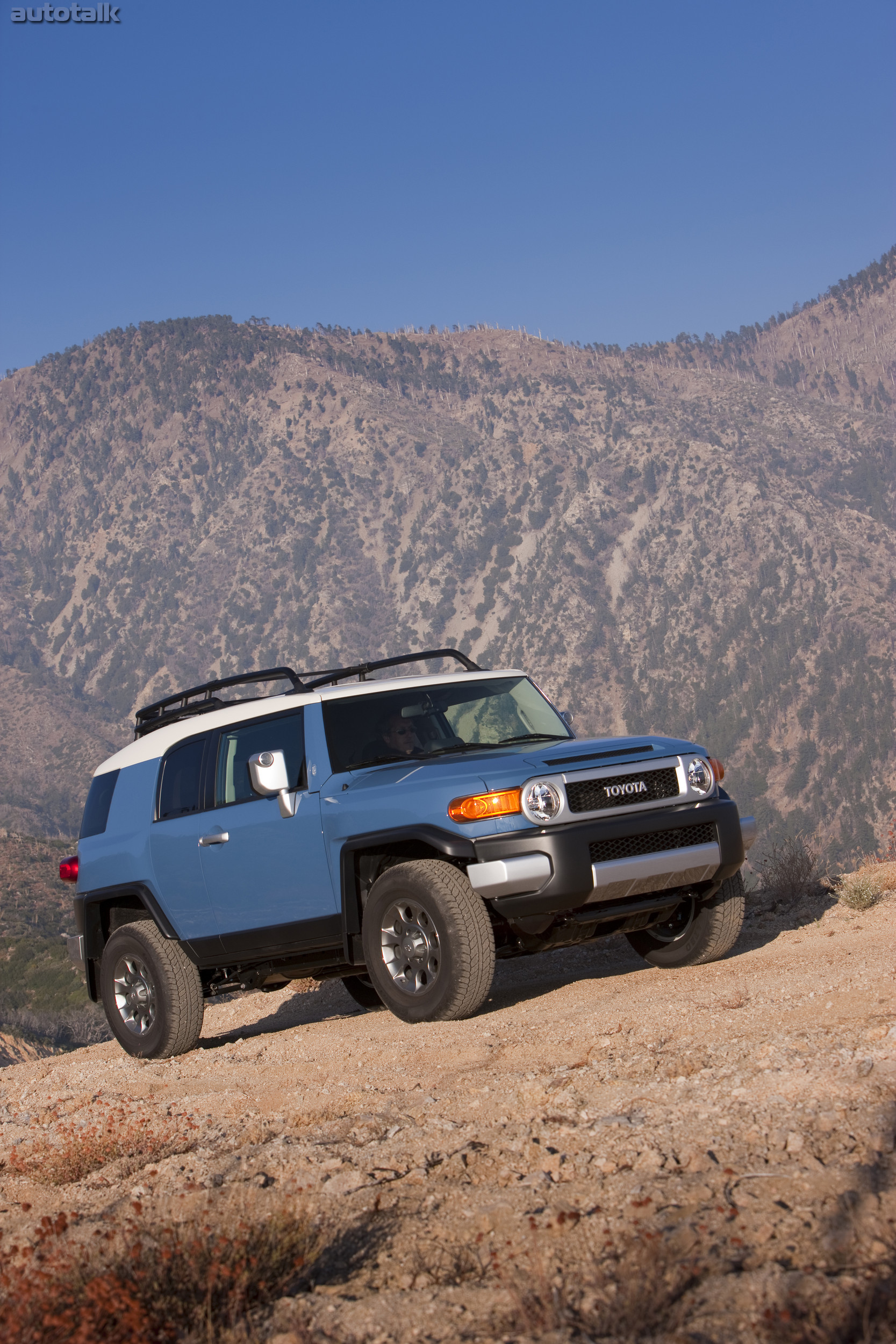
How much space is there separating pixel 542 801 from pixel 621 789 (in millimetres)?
564

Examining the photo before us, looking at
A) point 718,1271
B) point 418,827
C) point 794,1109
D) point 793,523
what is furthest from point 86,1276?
point 793,523

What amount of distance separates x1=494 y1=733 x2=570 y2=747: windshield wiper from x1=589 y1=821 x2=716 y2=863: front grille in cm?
106

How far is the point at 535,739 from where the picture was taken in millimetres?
7609

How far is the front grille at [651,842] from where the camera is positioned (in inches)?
246

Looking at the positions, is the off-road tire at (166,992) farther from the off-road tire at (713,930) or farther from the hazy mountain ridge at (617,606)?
the hazy mountain ridge at (617,606)

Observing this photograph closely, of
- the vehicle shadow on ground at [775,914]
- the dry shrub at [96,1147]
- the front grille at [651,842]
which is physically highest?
the front grille at [651,842]

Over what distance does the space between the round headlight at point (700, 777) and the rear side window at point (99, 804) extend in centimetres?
410

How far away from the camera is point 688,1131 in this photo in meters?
3.94

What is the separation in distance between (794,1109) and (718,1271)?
48.7 inches

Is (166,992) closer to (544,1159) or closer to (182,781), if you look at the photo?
(182,781)

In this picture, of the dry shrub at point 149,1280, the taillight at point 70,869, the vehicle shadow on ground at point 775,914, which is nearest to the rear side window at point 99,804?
the taillight at point 70,869

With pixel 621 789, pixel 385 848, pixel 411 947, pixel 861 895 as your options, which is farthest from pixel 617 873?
pixel 861 895

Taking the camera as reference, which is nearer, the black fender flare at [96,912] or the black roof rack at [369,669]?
the black roof rack at [369,669]

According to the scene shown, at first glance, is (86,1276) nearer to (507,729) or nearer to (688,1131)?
(688,1131)
